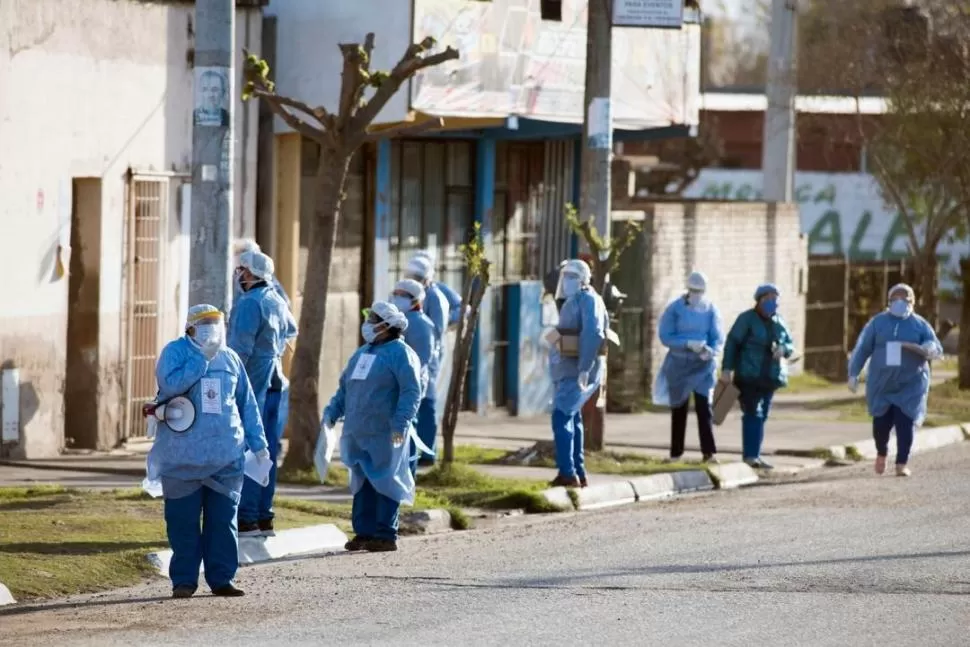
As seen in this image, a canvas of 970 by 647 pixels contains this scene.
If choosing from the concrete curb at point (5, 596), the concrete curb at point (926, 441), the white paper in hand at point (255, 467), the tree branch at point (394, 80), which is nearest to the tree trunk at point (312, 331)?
the tree branch at point (394, 80)

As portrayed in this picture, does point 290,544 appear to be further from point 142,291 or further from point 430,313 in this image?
point 142,291

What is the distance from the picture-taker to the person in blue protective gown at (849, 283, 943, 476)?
19.1 meters

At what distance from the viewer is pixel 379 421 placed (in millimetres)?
13797

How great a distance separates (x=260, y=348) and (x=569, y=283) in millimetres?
4141

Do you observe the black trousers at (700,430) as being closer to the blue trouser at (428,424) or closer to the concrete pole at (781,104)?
the blue trouser at (428,424)

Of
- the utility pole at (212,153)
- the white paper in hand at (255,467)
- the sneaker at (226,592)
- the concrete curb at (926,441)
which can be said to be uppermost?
the utility pole at (212,153)

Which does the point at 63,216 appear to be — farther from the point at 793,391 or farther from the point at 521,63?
the point at 793,391

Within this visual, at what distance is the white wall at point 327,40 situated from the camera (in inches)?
812

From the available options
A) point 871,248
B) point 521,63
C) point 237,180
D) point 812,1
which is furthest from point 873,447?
point 812,1

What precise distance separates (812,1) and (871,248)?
28.1 ft

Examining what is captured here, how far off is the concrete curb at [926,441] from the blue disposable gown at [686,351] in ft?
6.96

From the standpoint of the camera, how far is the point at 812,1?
55.2 m

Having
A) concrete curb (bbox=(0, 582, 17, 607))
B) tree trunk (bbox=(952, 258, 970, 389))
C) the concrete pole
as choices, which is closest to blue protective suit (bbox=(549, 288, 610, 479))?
concrete curb (bbox=(0, 582, 17, 607))

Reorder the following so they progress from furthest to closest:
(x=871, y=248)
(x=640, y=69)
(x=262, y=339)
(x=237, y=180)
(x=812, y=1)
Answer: (x=812, y=1) → (x=871, y=248) → (x=640, y=69) → (x=237, y=180) → (x=262, y=339)
